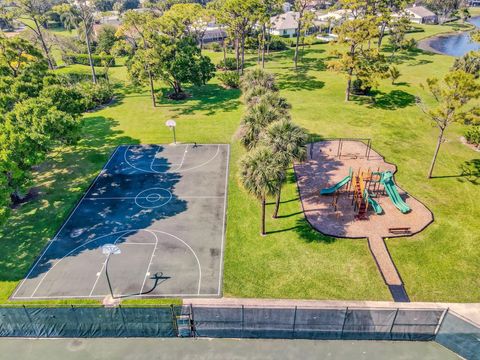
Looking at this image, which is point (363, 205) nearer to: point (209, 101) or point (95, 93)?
point (209, 101)

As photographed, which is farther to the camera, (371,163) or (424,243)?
(371,163)

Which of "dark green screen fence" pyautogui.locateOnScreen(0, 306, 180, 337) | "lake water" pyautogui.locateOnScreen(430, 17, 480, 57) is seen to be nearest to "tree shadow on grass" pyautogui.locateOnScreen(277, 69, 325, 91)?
"lake water" pyautogui.locateOnScreen(430, 17, 480, 57)

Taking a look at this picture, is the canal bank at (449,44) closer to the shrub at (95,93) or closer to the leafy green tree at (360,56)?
the leafy green tree at (360,56)

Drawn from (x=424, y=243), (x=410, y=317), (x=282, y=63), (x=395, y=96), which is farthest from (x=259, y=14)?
(x=410, y=317)

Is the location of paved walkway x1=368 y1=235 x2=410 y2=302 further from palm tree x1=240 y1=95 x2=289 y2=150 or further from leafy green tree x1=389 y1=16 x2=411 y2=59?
leafy green tree x1=389 y1=16 x2=411 y2=59

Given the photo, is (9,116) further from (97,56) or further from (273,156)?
(97,56)

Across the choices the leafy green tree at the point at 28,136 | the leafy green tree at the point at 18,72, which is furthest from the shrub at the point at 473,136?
the leafy green tree at the point at 18,72
